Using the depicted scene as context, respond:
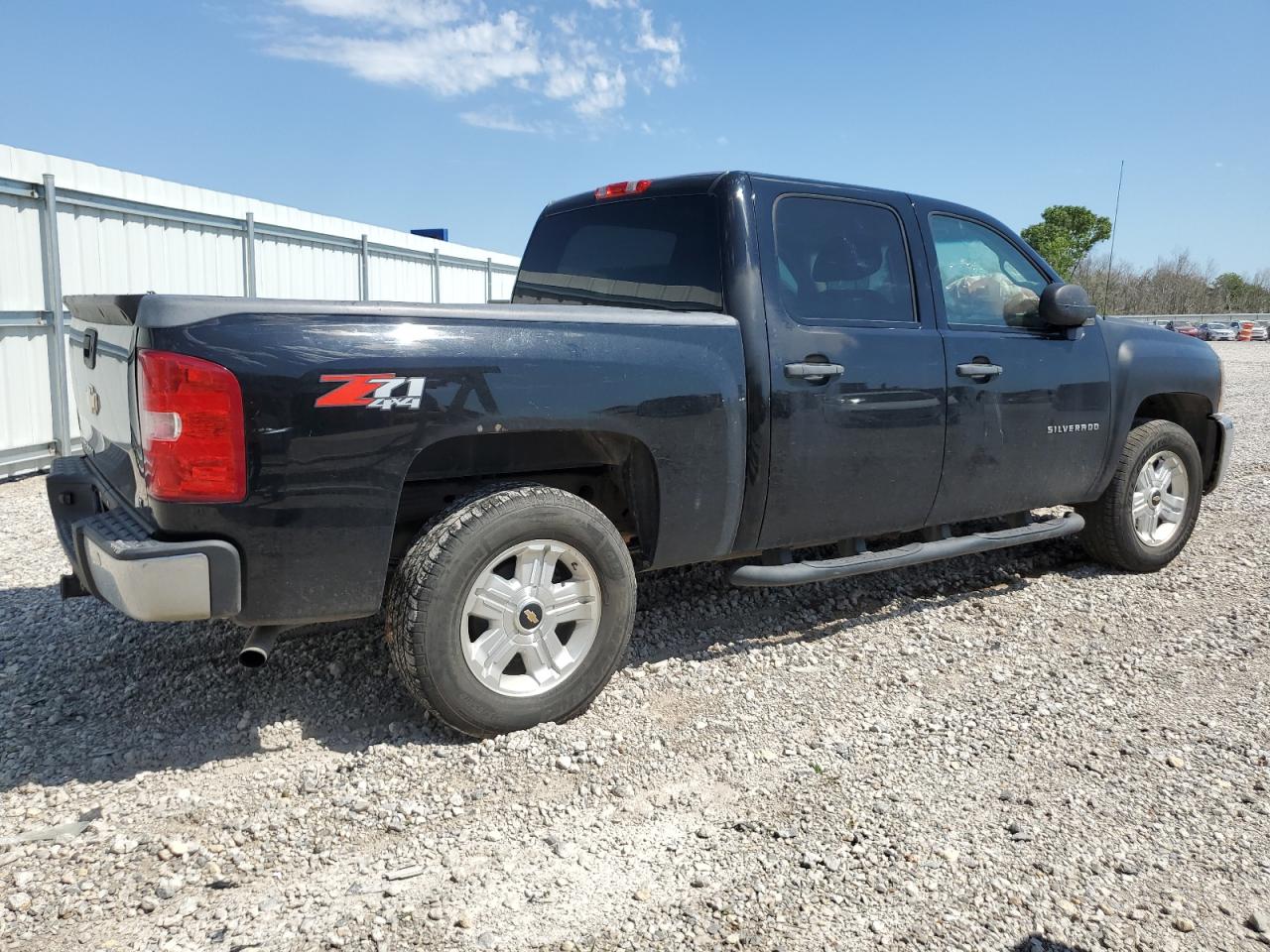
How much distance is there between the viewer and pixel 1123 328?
506 cm

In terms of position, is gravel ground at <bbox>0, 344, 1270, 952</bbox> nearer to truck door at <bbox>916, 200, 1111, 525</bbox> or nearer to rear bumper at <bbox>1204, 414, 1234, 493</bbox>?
truck door at <bbox>916, 200, 1111, 525</bbox>

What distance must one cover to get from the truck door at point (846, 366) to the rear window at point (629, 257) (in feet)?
0.82

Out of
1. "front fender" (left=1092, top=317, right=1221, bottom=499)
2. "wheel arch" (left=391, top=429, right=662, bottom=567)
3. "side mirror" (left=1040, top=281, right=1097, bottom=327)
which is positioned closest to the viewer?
"wheel arch" (left=391, top=429, right=662, bottom=567)

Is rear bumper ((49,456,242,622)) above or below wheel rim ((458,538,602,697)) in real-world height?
above

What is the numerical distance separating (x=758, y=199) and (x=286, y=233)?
9.27 meters

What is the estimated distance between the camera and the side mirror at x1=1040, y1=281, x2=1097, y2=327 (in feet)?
15.0

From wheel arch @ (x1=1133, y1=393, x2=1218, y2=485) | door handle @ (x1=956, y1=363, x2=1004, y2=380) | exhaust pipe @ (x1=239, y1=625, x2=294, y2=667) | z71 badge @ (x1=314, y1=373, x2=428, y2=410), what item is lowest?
exhaust pipe @ (x1=239, y1=625, x2=294, y2=667)

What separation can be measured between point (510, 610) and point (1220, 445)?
15.0 ft

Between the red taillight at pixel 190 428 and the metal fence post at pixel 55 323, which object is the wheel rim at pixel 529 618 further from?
the metal fence post at pixel 55 323

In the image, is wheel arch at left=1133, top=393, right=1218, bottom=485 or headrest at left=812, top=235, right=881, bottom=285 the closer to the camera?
headrest at left=812, top=235, right=881, bottom=285

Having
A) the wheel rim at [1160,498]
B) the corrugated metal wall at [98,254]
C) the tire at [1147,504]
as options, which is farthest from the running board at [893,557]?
the corrugated metal wall at [98,254]

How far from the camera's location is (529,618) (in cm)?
325

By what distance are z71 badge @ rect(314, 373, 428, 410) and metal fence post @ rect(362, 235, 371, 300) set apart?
36.6ft

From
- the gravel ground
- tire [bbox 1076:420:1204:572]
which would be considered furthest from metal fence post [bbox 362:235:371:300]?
tire [bbox 1076:420:1204:572]
